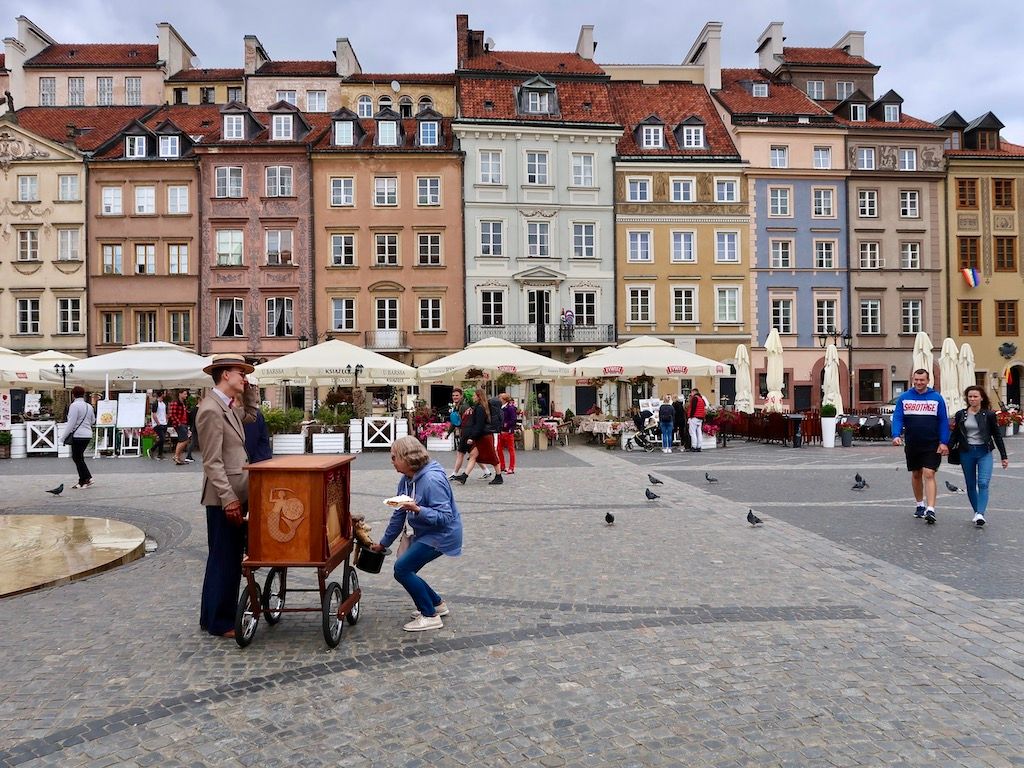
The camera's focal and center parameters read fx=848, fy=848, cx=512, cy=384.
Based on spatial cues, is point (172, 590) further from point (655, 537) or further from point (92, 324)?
point (92, 324)

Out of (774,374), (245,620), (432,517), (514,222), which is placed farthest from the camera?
(514,222)

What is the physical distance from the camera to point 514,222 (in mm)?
39719

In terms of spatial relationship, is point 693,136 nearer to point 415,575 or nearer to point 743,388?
point 743,388

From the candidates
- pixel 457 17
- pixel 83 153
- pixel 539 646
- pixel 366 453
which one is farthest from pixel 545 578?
pixel 457 17

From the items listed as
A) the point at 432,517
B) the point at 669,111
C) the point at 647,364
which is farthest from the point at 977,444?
the point at 669,111

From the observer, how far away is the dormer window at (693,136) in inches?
1620

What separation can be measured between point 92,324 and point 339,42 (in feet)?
64.3

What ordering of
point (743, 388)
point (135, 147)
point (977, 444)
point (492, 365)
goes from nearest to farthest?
point (977, 444) < point (492, 365) < point (743, 388) < point (135, 147)

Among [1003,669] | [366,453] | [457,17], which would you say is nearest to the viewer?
[1003,669]

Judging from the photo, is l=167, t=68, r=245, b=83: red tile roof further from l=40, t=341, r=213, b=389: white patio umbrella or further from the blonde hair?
the blonde hair

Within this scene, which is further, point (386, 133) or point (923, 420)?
point (386, 133)

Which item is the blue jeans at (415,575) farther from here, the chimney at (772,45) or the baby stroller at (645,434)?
the chimney at (772,45)

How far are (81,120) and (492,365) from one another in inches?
1268

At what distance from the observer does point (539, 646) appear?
5.31 metres
